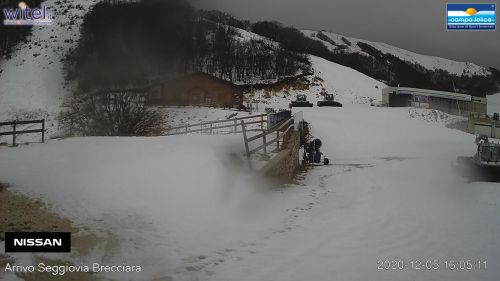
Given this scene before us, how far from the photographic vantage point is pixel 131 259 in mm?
4695

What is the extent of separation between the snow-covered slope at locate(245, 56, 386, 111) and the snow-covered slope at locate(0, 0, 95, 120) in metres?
51.8

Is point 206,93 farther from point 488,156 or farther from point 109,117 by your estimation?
point 488,156

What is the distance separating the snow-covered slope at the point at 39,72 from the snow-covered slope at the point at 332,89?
170 ft

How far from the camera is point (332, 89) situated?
86.1 meters

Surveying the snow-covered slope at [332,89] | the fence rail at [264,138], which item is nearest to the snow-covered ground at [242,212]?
the fence rail at [264,138]

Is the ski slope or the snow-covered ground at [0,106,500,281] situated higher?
the ski slope

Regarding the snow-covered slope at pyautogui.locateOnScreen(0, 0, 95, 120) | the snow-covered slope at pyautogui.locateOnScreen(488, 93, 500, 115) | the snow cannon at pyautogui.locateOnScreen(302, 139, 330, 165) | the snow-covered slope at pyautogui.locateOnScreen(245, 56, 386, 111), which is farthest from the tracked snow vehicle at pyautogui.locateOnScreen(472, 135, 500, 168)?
the snow-covered slope at pyautogui.locateOnScreen(488, 93, 500, 115)

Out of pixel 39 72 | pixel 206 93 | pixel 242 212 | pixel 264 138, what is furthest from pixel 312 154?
pixel 206 93

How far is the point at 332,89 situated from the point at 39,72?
7777cm

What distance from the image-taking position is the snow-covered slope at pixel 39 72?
1174 centimetres

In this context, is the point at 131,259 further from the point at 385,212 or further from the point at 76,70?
the point at 76,70

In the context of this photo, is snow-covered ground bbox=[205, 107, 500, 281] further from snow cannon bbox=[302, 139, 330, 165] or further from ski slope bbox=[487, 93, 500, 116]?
ski slope bbox=[487, 93, 500, 116]

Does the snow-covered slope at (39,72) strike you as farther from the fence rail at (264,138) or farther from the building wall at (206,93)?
the building wall at (206,93)

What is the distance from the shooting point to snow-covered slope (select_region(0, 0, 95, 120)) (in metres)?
11.7
